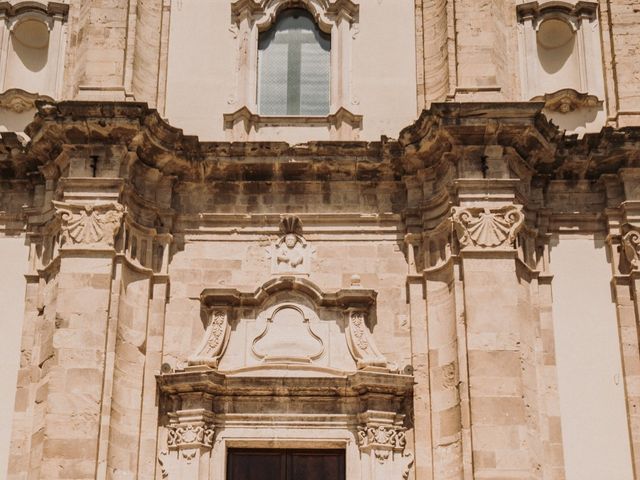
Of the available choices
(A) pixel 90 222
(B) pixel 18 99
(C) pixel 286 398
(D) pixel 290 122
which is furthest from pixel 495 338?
(B) pixel 18 99

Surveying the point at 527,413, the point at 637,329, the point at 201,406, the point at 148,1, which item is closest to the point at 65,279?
Answer: the point at 201,406

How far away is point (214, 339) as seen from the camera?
15820mm

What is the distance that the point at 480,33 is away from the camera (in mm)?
16828

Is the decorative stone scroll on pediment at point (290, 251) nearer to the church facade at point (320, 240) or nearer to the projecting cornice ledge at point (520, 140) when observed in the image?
the church facade at point (320, 240)

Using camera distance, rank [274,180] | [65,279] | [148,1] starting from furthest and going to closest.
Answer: [148,1]
[274,180]
[65,279]

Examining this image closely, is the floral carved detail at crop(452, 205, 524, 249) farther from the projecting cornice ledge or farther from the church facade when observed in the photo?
the projecting cornice ledge

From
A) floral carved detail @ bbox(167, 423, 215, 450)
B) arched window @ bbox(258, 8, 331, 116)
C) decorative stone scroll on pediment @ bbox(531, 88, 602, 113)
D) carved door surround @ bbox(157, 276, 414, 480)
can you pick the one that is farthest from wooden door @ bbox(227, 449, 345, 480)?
→ decorative stone scroll on pediment @ bbox(531, 88, 602, 113)

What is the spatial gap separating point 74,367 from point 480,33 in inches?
280

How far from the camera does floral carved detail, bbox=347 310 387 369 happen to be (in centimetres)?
1554

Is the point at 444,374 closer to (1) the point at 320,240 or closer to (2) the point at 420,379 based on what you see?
(2) the point at 420,379

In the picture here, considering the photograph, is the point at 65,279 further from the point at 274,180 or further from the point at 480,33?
the point at 480,33

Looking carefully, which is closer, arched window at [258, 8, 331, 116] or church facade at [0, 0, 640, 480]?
church facade at [0, 0, 640, 480]

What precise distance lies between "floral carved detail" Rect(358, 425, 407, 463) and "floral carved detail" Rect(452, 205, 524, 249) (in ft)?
8.18

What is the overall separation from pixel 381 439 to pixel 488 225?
3008 millimetres
